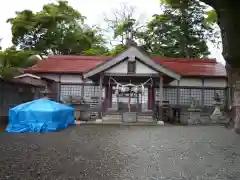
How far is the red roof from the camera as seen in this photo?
19.2 m

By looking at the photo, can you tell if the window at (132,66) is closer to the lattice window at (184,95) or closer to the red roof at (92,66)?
the red roof at (92,66)

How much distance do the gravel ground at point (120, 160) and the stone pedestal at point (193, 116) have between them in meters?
7.52

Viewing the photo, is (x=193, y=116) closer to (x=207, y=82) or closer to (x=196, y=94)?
(x=196, y=94)

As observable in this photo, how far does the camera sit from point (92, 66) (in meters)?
20.8

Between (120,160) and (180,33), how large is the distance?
25879 mm

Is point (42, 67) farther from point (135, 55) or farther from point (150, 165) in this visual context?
point (150, 165)

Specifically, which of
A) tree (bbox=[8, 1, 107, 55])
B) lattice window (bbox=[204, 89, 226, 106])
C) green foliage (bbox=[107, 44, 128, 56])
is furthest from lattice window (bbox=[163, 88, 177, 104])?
tree (bbox=[8, 1, 107, 55])

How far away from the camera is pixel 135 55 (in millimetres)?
16062

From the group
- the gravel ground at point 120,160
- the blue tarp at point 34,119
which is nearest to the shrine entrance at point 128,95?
the blue tarp at point 34,119

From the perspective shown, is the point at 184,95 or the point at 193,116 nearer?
the point at 193,116

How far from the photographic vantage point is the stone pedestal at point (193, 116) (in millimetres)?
15984

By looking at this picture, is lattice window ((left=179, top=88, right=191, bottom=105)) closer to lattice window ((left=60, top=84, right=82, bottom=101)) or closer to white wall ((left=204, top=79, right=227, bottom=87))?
white wall ((left=204, top=79, right=227, bottom=87))

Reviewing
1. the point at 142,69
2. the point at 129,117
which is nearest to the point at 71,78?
the point at 142,69

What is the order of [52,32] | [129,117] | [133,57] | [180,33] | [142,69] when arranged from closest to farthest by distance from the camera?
[129,117] → [133,57] → [142,69] → [180,33] → [52,32]
